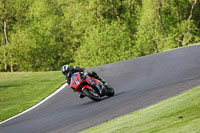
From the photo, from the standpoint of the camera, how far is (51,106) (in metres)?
15.3

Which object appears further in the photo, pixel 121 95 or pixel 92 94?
pixel 121 95

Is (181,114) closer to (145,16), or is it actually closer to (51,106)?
Result: (51,106)

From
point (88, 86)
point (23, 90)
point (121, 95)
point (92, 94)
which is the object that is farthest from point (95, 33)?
point (88, 86)

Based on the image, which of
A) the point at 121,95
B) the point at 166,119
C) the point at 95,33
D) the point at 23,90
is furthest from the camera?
the point at 95,33

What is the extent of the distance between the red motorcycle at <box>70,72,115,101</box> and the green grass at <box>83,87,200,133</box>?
13.1 feet

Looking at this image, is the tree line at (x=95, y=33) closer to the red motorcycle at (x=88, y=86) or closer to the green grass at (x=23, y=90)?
the green grass at (x=23, y=90)

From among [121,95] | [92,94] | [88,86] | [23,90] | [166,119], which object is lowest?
[23,90]

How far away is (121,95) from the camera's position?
13.9 m

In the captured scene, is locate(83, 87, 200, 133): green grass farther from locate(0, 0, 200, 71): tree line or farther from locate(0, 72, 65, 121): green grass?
locate(0, 0, 200, 71): tree line

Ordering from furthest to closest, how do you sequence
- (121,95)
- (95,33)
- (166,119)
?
1. (95,33)
2. (121,95)
3. (166,119)

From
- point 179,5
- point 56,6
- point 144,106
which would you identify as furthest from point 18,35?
point 144,106

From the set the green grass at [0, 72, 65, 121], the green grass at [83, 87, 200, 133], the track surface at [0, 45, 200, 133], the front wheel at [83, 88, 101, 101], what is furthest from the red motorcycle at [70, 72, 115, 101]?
the green grass at [83, 87, 200, 133]

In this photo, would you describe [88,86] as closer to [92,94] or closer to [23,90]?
[92,94]

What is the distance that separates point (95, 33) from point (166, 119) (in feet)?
161
